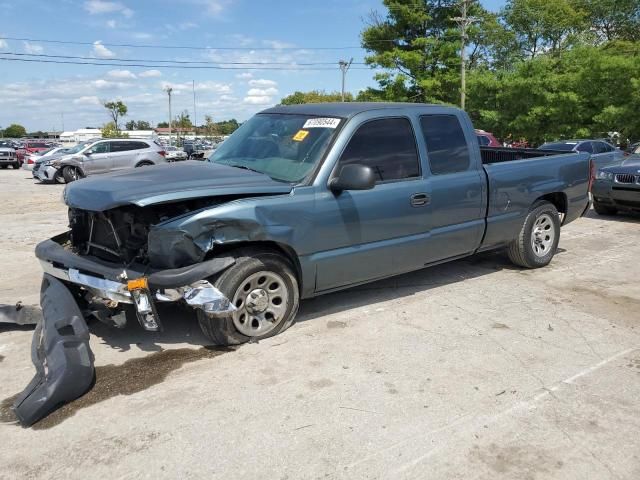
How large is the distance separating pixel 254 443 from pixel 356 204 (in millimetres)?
2232

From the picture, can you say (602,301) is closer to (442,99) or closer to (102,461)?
(102,461)

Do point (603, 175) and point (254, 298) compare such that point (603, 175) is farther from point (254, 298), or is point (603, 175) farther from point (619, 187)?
point (254, 298)

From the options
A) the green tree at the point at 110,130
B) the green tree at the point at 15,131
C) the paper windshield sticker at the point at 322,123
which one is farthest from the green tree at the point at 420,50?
the green tree at the point at 15,131

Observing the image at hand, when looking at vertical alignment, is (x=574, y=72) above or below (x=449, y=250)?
above

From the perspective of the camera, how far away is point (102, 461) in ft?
9.30

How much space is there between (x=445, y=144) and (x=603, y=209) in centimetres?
708

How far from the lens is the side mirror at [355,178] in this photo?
167 inches

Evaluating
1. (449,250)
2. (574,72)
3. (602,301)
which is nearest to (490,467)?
(449,250)

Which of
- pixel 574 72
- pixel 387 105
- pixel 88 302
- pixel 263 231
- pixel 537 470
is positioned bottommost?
pixel 537 470

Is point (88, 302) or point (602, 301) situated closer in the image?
point (88, 302)

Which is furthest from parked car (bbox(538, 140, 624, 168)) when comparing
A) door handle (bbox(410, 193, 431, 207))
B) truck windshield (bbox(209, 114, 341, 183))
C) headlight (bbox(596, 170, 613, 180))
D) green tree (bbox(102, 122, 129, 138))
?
green tree (bbox(102, 122, 129, 138))

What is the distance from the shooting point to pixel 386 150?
489cm

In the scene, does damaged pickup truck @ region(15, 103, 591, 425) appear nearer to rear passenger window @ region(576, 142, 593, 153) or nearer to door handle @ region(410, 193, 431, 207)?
door handle @ region(410, 193, 431, 207)

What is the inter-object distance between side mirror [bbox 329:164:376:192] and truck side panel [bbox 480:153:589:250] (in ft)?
6.37
